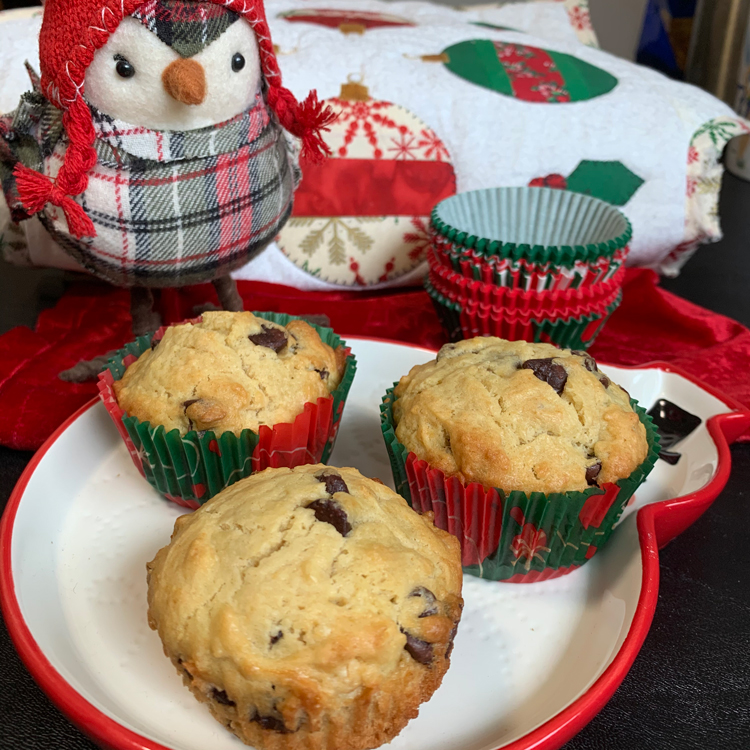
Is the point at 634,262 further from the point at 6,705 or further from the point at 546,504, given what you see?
the point at 6,705

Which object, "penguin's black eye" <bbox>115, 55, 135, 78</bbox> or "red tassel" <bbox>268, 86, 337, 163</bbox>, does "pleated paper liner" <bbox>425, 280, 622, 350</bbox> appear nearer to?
"red tassel" <bbox>268, 86, 337, 163</bbox>

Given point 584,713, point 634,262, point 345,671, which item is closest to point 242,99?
point 345,671

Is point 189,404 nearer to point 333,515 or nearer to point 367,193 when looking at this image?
point 333,515

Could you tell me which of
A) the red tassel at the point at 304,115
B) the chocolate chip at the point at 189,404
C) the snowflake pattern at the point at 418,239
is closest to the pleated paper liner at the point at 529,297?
the snowflake pattern at the point at 418,239

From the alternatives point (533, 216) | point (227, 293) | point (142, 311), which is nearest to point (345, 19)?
point (533, 216)

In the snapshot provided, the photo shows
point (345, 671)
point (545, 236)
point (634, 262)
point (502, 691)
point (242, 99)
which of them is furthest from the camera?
point (634, 262)

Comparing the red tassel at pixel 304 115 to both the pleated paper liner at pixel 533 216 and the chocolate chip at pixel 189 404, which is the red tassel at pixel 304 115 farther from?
the chocolate chip at pixel 189 404
